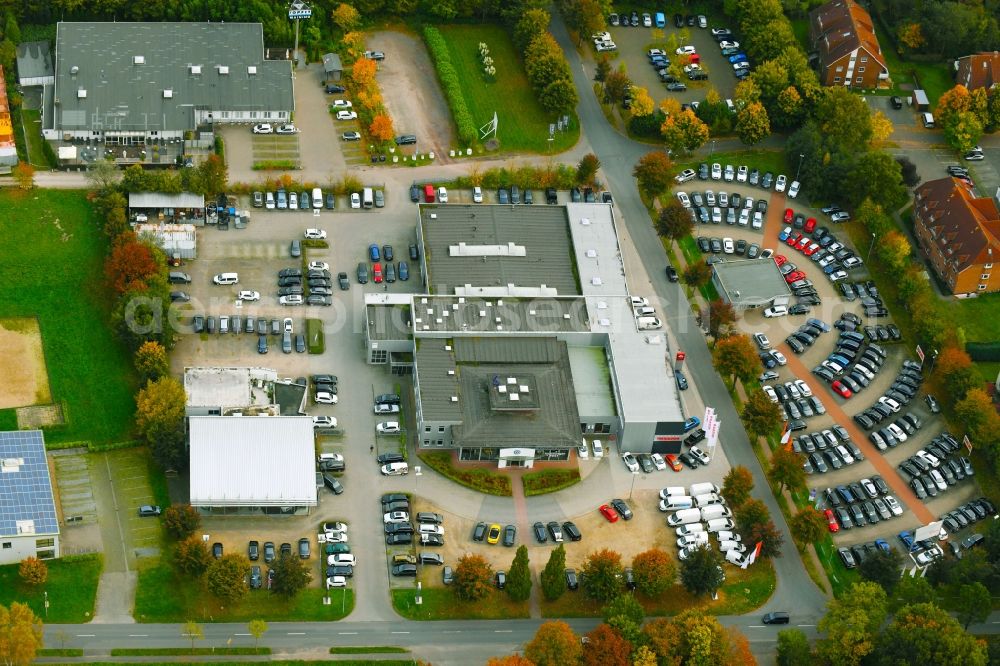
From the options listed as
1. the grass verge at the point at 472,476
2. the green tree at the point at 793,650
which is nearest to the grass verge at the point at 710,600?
the green tree at the point at 793,650

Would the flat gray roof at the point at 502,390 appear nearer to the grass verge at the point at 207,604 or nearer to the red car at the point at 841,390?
the grass verge at the point at 207,604

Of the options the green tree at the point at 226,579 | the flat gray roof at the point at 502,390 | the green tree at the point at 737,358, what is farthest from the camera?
the green tree at the point at 737,358

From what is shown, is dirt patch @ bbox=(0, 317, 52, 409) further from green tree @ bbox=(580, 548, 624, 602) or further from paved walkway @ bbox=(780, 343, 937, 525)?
paved walkway @ bbox=(780, 343, 937, 525)

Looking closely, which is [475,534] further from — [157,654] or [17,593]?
[17,593]

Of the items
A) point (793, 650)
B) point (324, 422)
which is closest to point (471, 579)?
point (324, 422)

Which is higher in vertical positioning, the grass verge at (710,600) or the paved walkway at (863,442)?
the paved walkway at (863,442)
